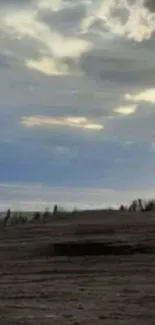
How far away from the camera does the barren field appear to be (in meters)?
14.2

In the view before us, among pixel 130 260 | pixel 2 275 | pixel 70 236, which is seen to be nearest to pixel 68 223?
pixel 70 236

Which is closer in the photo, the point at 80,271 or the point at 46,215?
the point at 80,271

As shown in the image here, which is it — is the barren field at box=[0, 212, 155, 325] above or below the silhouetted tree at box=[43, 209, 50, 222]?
below

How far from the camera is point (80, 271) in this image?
20422 mm

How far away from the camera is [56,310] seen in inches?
572

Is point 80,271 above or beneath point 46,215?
beneath

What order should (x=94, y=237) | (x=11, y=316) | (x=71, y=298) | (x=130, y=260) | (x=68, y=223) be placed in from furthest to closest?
(x=68, y=223) < (x=94, y=237) < (x=130, y=260) < (x=71, y=298) < (x=11, y=316)

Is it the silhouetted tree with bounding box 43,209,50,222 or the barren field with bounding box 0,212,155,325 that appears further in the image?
the silhouetted tree with bounding box 43,209,50,222

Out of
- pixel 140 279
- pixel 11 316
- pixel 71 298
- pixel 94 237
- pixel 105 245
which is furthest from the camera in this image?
pixel 94 237

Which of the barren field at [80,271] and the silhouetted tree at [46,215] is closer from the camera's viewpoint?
the barren field at [80,271]

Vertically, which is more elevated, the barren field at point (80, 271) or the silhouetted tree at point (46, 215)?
the silhouetted tree at point (46, 215)

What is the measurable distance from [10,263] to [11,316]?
877 cm

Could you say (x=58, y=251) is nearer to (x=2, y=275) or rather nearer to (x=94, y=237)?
(x=94, y=237)

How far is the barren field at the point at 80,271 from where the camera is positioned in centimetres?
1420
